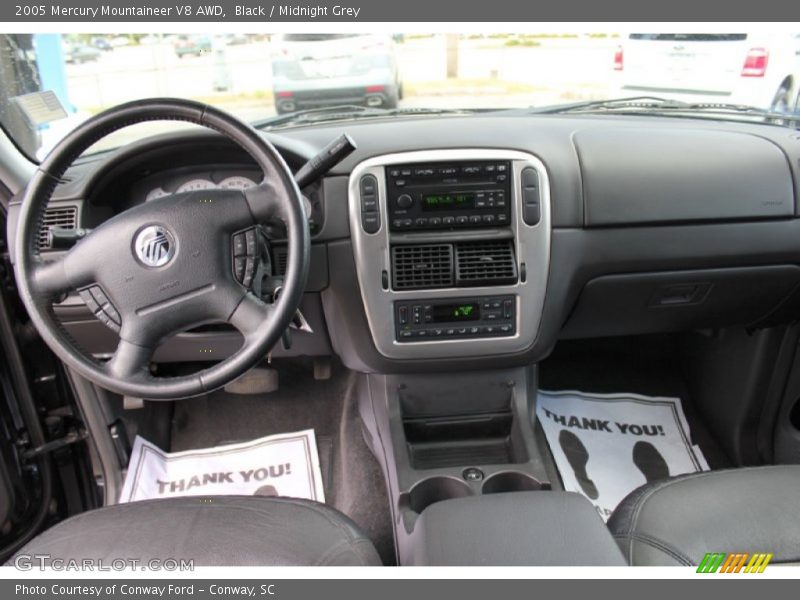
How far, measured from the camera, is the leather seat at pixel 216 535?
112 cm

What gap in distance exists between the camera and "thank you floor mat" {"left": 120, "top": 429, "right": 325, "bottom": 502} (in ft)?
6.56

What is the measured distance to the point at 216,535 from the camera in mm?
1162

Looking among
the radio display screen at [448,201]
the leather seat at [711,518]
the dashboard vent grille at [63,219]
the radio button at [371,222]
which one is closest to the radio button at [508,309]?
the radio display screen at [448,201]

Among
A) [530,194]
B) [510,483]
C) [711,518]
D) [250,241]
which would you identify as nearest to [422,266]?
[530,194]

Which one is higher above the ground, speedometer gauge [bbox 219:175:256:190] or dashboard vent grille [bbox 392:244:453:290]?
speedometer gauge [bbox 219:175:256:190]

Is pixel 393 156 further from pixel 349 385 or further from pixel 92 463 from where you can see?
pixel 92 463

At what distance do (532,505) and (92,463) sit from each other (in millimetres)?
1432

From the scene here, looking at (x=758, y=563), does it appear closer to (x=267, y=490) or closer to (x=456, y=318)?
(x=456, y=318)

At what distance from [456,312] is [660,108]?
36.0 inches

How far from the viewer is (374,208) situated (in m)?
1.54

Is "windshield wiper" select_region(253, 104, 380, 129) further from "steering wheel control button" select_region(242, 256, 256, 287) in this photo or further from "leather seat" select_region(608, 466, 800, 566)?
"leather seat" select_region(608, 466, 800, 566)

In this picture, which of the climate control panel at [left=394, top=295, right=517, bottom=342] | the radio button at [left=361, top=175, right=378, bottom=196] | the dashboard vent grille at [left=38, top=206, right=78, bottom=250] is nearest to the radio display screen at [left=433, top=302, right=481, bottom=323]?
the climate control panel at [left=394, top=295, right=517, bottom=342]

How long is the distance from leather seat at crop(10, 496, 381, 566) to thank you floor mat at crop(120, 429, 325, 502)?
75cm

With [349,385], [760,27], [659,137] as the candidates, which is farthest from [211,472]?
[760,27]
